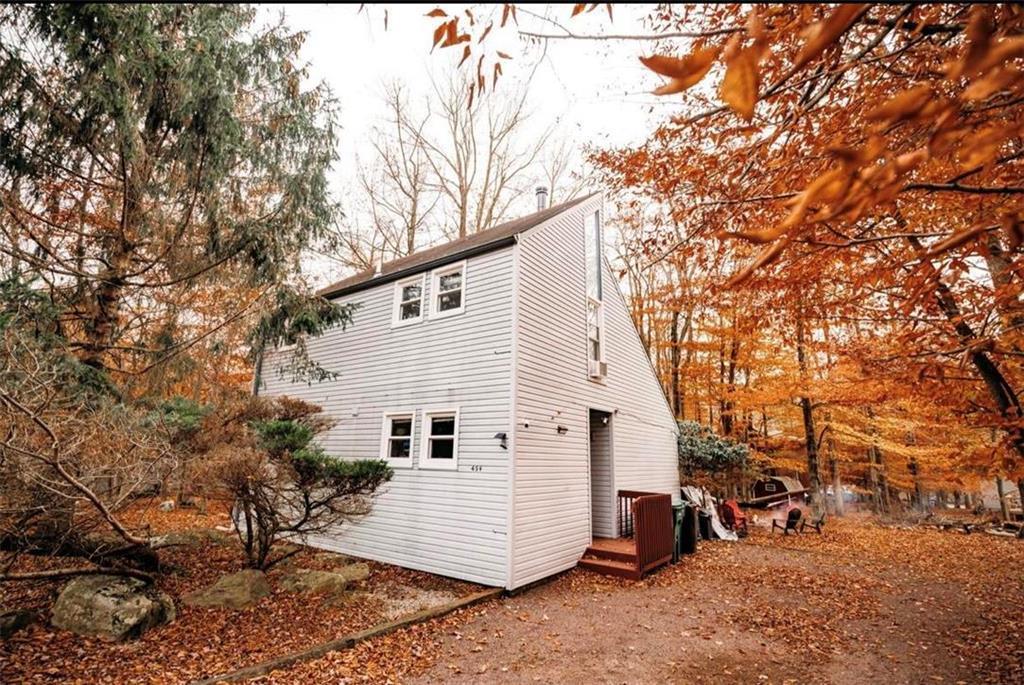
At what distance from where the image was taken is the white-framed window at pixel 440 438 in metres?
8.45

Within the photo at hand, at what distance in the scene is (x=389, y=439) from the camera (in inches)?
369

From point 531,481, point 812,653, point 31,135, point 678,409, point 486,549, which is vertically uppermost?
point 31,135

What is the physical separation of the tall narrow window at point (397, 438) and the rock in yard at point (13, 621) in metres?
4.86

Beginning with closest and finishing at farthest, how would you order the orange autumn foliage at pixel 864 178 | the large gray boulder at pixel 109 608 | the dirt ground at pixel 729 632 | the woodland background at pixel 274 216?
the orange autumn foliage at pixel 864 178, the woodland background at pixel 274 216, the dirt ground at pixel 729 632, the large gray boulder at pixel 109 608

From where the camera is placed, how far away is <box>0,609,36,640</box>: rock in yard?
4.92m

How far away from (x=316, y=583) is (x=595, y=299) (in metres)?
7.51

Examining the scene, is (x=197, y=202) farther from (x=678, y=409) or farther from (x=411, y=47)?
(x=678, y=409)

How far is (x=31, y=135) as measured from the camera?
550 cm

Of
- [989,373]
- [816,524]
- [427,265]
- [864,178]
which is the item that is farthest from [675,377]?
[864,178]

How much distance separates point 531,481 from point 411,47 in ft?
22.0

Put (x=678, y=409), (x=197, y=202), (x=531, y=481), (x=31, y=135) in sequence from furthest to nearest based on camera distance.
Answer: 1. (x=678, y=409)
2. (x=531, y=481)
3. (x=197, y=202)
4. (x=31, y=135)

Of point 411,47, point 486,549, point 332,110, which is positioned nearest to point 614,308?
point 486,549

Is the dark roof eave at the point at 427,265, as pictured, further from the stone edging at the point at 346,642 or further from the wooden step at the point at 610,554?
the wooden step at the point at 610,554

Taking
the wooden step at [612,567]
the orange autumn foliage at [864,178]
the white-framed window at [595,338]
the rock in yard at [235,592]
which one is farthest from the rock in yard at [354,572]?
the orange autumn foliage at [864,178]
